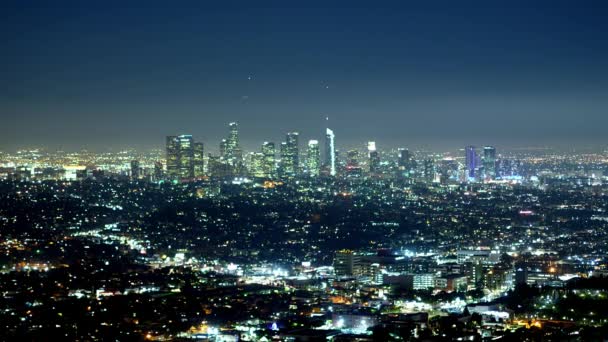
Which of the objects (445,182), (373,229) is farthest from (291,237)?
(445,182)

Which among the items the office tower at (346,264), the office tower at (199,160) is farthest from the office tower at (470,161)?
the office tower at (346,264)

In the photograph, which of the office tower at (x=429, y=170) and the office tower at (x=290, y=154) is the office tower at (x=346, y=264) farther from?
the office tower at (x=429, y=170)

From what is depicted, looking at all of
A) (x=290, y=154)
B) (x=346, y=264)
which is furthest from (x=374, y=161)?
(x=346, y=264)

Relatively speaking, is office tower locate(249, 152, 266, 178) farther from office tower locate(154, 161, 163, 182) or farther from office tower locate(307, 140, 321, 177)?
office tower locate(154, 161, 163, 182)

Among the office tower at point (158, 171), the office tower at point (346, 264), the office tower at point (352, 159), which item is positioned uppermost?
the office tower at point (352, 159)

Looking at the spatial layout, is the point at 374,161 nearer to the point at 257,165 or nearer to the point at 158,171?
the point at 257,165

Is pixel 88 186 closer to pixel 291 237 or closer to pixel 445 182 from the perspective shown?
pixel 291 237

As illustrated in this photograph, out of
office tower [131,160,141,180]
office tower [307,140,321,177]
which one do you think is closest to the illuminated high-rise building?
office tower [307,140,321,177]
